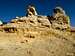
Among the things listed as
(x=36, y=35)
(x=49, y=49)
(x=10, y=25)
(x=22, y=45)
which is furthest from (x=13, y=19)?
(x=49, y=49)

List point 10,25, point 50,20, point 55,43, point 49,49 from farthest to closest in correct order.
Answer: point 50,20 → point 10,25 → point 55,43 → point 49,49

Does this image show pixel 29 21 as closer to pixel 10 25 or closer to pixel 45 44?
pixel 10 25

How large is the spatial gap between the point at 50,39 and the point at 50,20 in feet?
12.9

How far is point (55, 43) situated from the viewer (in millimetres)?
22375

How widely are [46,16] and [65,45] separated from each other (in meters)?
6.30

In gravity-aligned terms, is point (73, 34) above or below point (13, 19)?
below

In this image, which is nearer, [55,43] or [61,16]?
[55,43]

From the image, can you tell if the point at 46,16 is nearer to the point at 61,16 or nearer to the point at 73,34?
the point at 61,16

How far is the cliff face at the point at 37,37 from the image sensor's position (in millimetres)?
20266

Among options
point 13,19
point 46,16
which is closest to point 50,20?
point 46,16

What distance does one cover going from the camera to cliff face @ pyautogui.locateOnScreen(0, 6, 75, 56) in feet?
66.5

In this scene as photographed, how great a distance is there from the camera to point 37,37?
23641 millimetres

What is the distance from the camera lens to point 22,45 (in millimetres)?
21203

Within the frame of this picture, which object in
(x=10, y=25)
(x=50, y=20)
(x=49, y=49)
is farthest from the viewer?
(x=50, y=20)
